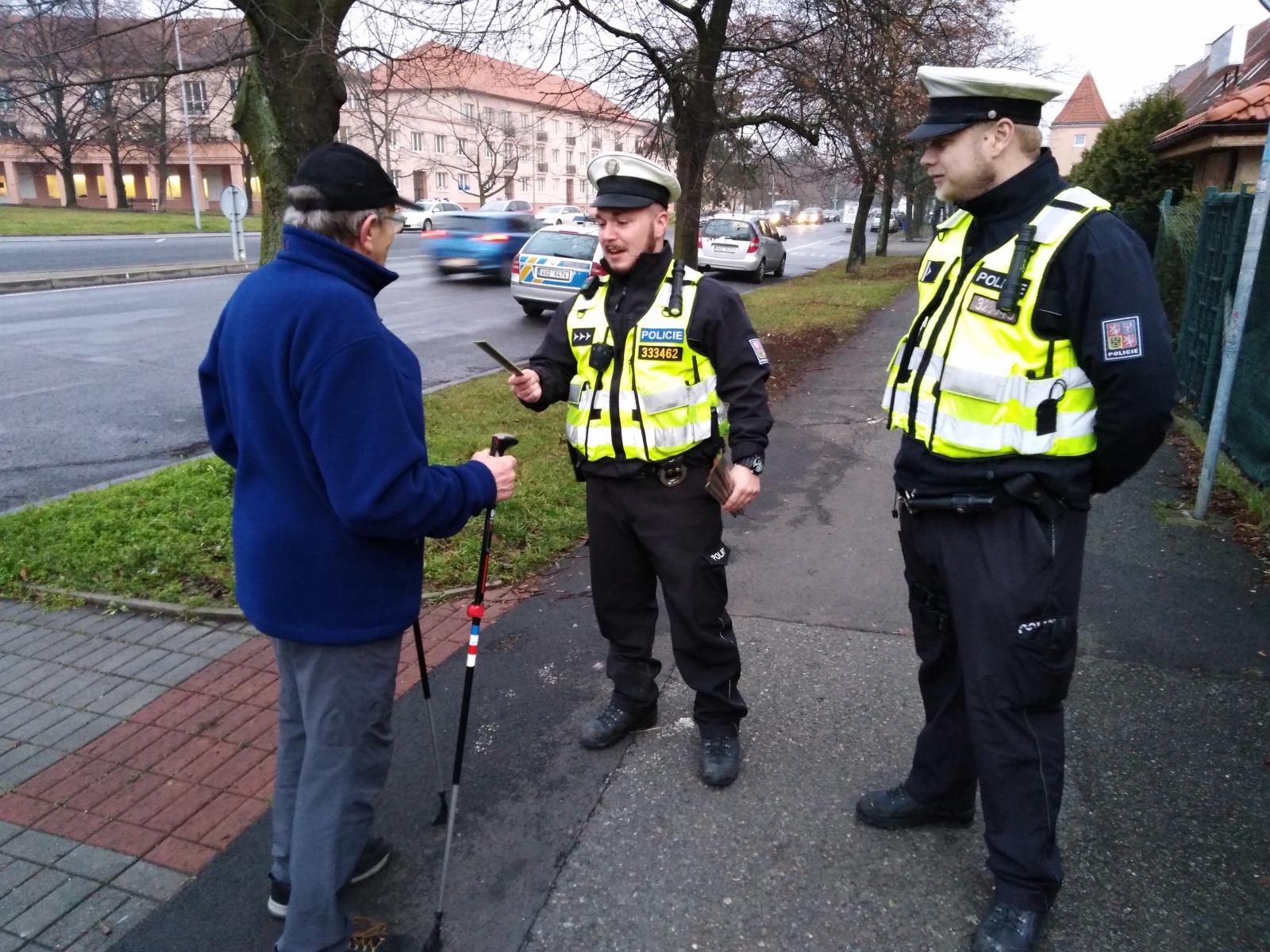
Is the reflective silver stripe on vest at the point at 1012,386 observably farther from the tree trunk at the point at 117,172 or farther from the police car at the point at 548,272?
the tree trunk at the point at 117,172

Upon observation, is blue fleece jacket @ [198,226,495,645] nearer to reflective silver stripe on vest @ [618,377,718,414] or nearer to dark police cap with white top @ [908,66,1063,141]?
reflective silver stripe on vest @ [618,377,718,414]

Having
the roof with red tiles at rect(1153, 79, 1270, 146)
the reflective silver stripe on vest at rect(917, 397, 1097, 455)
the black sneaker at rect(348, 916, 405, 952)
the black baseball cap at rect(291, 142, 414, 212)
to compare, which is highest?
the roof with red tiles at rect(1153, 79, 1270, 146)

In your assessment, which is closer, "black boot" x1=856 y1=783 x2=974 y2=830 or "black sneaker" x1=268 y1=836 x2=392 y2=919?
"black sneaker" x1=268 y1=836 x2=392 y2=919

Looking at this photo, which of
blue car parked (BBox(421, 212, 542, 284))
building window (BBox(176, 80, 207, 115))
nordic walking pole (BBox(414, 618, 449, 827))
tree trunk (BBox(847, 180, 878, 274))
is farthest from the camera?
tree trunk (BBox(847, 180, 878, 274))

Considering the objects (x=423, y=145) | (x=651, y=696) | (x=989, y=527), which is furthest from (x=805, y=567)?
(x=423, y=145)

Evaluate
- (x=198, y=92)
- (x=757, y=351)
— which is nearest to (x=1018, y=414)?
(x=757, y=351)

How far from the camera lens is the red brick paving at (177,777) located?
293 cm

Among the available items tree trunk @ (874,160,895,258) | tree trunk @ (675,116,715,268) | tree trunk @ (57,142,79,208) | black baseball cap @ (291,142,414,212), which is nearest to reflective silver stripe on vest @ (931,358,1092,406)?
black baseball cap @ (291,142,414,212)

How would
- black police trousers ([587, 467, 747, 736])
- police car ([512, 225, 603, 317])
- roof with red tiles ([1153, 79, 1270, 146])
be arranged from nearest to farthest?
black police trousers ([587, 467, 747, 736]) → roof with red tiles ([1153, 79, 1270, 146]) → police car ([512, 225, 603, 317])

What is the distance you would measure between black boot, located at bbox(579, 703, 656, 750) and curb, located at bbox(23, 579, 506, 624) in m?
1.42

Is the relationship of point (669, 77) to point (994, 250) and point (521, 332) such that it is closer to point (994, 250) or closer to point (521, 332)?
point (521, 332)

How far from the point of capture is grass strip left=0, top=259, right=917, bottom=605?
4848 mm

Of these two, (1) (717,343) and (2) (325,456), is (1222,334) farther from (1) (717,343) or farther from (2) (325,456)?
(2) (325,456)

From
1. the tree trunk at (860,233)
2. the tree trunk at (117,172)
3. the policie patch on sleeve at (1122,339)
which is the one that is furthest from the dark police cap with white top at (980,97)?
the tree trunk at (117,172)
